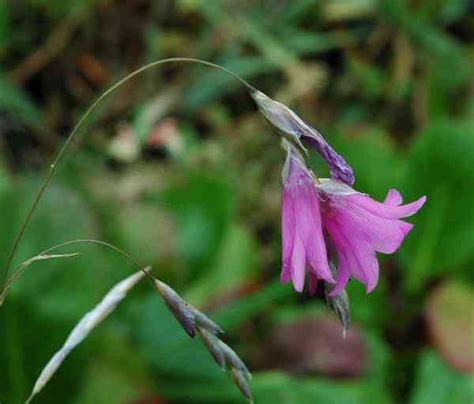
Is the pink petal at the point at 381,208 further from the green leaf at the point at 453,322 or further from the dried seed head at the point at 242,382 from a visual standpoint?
the green leaf at the point at 453,322

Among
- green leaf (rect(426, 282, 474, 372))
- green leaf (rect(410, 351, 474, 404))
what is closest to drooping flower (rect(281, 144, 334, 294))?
green leaf (rect(410, 351, 474, 404))

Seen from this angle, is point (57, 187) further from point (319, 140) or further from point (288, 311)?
point (319, 140)

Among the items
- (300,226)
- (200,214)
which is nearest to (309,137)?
(300,226)

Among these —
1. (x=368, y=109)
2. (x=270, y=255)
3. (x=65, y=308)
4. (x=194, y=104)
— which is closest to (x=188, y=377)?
(x=65, y=308)

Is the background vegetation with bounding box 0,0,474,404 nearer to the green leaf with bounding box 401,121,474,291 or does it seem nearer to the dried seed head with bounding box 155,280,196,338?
the green leaf with bounding box 401,121,474,291

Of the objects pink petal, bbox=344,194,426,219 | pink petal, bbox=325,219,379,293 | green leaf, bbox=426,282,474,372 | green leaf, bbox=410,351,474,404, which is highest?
pink petal, bbox=344,194,426,219

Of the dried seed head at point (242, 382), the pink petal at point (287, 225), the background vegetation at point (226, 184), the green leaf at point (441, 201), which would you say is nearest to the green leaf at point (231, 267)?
the background vegetation at point (226, 184)

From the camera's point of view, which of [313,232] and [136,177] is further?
[136,177]
